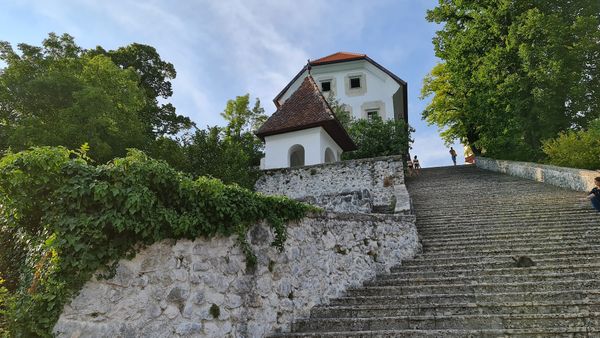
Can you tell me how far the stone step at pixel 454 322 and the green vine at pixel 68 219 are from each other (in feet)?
7.61

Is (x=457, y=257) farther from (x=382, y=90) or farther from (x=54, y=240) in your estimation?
(x=382, y=90)

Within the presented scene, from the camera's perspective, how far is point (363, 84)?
29438 mm

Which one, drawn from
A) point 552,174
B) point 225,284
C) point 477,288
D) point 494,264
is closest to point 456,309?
point 477,288

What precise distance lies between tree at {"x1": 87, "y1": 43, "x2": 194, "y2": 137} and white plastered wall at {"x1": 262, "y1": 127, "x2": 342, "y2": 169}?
6246mm

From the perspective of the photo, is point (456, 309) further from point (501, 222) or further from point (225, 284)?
point (501, 222)

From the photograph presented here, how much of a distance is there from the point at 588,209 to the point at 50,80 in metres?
14.9

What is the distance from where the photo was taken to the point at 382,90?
29.1 metres

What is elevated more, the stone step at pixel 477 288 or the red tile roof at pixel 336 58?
the red tile roof at pixel 336 58

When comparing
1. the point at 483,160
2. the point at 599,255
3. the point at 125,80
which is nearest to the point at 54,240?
the point at 599,255

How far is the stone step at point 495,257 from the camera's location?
256 inches

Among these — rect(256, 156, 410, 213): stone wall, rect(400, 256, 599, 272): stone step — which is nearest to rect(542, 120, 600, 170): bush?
rect(256, 156, 410, 213): stone wall

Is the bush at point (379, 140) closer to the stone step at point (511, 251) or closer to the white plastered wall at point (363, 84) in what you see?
the white plastered wall at point (363, 84)

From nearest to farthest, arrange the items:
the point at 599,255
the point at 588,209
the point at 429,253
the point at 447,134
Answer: the point at 599,255 → the point at 429,253 → the point at 588,209 → the point at 447,134

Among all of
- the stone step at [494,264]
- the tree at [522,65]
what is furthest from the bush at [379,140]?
the stone step at [494,264]
